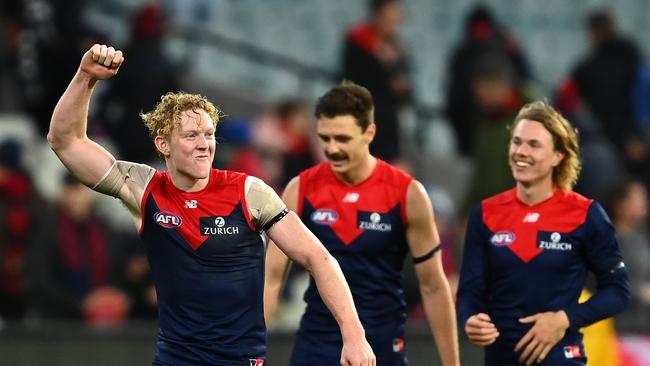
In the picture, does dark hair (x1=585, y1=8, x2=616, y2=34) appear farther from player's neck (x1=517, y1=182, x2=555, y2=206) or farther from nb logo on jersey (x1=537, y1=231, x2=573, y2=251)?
nb logo on jersey (x1=537, y1=231, x2=573, y2=251)

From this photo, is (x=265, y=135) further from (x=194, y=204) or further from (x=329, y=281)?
(x=329, y=281)

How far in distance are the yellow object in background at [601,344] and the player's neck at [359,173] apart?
216 centimetres

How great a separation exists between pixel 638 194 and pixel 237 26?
24.0 feet

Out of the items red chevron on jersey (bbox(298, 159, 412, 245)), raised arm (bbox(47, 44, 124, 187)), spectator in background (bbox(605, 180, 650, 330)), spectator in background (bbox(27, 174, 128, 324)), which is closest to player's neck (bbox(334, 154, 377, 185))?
red chevron on jersey (bbox(298, 159, 412, 245))

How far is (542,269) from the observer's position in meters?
7.47

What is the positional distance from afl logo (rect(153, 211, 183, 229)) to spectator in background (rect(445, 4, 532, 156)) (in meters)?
7.17

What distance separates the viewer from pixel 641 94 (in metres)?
14.9

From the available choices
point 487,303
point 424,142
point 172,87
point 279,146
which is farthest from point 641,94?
point 487,303

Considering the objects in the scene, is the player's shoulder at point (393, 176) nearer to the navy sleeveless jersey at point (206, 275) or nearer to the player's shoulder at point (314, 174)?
the player's shoulder at point (314, 174)

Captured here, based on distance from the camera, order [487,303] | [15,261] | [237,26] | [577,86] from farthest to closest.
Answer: [237,26], [577,86], [15,261], [487,303]

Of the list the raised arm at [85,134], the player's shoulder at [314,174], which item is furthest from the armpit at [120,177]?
the player's shoulder at [314,174]

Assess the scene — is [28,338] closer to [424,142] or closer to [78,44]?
[78,44]

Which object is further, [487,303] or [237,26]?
[237,26]

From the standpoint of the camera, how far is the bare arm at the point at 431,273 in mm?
7977
